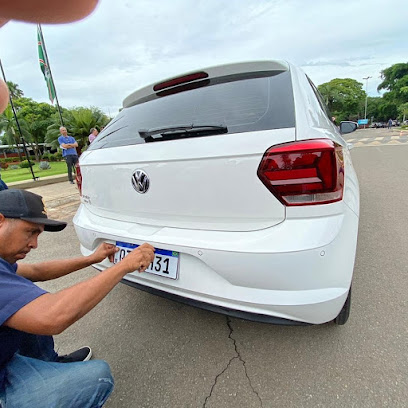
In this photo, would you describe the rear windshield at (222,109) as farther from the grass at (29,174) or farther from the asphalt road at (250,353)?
the grass at (29,174)

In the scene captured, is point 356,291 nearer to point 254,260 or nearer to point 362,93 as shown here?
point 254,260

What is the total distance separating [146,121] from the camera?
5.67 feet

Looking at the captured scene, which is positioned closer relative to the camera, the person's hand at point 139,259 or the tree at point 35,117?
the person's hand at point 139,259

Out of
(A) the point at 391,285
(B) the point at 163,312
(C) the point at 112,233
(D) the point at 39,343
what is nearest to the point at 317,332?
(A) the point at 391,285

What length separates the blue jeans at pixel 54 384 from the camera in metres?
0.99

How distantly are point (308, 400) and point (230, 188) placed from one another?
1.06 meters

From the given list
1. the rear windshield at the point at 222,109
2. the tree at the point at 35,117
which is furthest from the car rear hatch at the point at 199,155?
the tree at the point at 35,117

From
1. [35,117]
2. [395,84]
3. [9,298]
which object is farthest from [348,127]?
[395,84]

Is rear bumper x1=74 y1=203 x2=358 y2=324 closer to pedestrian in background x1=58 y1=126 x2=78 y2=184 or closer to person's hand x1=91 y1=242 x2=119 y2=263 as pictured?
person's hand x1=91 y1=242 x2=119 y2=263

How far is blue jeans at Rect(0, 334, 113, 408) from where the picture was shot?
0.99 meters

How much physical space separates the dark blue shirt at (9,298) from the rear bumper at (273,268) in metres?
0.61

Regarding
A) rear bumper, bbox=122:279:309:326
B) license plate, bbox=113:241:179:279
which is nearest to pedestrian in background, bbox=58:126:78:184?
license plate, bbox=113:241:179:279

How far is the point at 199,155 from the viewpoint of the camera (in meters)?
1.26

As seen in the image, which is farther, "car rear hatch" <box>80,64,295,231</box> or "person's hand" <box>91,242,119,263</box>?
"person's hand" <box>91,242,119,263</box>
